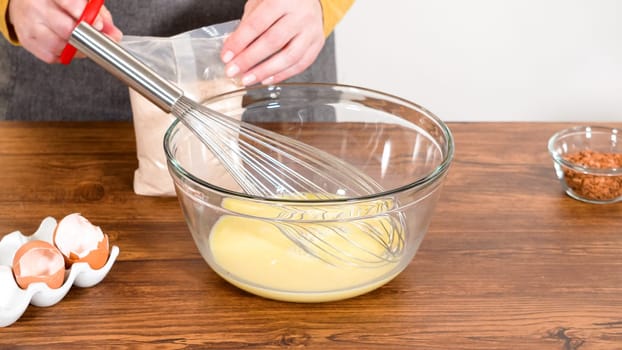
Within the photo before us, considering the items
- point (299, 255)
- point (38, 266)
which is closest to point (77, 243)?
point (38, 266)

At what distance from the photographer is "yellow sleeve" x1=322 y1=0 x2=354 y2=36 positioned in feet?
3.67

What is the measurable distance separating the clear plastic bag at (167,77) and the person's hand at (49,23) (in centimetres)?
4

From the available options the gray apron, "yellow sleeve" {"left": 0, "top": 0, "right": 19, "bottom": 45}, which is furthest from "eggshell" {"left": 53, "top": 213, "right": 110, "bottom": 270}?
the gray apron

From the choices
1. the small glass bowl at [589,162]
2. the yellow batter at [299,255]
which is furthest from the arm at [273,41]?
the small glass bowl at [589,162]

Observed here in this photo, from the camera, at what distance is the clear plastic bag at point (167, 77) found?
3.12 feet

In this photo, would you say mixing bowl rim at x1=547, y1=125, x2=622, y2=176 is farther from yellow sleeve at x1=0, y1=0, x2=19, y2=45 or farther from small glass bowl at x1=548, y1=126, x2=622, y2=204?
yellow sleeve at x1=0, y1=0, x2=19, y2=45

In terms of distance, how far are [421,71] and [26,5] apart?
1.35 meters

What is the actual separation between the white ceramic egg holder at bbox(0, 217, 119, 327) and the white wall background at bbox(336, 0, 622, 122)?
4.47 feet

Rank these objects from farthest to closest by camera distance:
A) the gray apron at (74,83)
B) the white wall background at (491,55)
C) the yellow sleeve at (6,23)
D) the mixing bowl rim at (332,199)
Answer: the white wall background at (491,55) < the gray apron at (74,83) < the yellow sleeve at (6,23) < the mixing bowl rim at (332,199)

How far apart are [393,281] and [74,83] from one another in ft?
2.47

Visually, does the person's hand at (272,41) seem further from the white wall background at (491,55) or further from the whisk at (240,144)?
the white wall background at (491,55)

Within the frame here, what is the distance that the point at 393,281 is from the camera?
840mm

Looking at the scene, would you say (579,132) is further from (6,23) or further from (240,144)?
(6,23)

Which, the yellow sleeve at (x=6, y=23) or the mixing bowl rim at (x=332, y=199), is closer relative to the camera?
the mixing bowl rim at (x=332, y=199)
